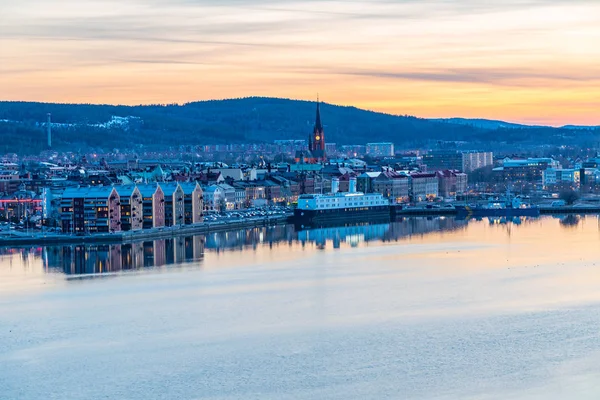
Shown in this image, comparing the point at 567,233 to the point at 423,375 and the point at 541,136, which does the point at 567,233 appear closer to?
the point at 423,375

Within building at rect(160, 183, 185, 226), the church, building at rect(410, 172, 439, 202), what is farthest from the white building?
building at rect(160, 183, 185, 226)

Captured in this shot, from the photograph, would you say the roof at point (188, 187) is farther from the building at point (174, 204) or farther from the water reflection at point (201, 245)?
the water reflection at point (201, 245)

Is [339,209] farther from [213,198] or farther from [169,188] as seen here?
[169,188]

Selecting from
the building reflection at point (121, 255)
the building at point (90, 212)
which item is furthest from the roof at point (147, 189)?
the building reflection at point (121, 255)

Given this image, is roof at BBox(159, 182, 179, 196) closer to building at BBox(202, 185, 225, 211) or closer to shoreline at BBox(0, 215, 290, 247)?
shoreline at BBox(0, 215, 290, 247)

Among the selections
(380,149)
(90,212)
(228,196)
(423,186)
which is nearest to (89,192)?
(90,212)

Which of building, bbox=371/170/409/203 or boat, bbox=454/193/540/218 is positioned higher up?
building, bbox=371/170/409/203
